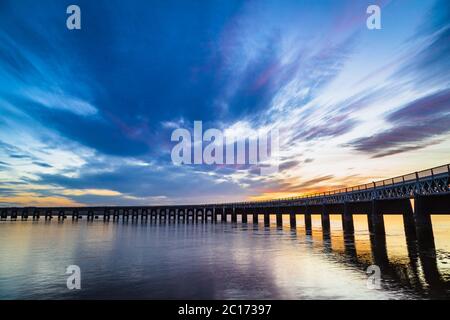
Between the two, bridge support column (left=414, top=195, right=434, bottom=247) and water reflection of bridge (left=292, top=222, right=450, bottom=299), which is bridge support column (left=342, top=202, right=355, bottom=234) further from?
water reflection of bridge (left=292, top=222, right=450, bottom=299)

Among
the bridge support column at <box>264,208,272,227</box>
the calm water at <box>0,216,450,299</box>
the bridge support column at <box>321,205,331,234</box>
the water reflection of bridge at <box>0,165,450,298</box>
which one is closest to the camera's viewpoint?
the calm water at <box>0,216,450,299</box>

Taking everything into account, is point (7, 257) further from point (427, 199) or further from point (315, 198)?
point (315, 198)

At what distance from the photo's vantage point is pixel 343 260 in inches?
1131

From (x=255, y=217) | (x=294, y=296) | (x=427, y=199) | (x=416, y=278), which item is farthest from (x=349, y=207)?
(x=255, y=217)

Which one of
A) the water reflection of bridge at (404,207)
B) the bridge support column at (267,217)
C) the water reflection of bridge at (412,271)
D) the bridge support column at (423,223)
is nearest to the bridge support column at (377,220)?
the water reflection of bridge at (404,207)

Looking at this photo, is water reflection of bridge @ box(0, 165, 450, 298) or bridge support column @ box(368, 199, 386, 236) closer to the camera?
water reflection of bridge @ box(0, 165, 450, 298)

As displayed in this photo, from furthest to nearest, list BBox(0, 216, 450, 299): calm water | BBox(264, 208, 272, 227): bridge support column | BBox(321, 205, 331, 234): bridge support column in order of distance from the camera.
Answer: BBox(264, 208, 272, 227): bridge support column < BBox(321, 205, 331, 234): bridge support column < BBox(0, 216, 450, 299): calm water

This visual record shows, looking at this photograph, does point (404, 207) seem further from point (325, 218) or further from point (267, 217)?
point (267, 217)

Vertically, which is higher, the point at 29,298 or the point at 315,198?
the point at 315,198

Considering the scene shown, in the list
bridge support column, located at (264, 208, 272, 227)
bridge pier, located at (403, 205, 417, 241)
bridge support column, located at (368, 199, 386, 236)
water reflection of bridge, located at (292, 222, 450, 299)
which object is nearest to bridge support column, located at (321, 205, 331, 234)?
bridge support column, located at (368, 199, 386, 236)

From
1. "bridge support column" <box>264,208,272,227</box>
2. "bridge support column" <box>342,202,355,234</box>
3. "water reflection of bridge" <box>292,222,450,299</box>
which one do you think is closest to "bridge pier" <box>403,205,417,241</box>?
"bridge support column" <box>342,202,355,234</box>

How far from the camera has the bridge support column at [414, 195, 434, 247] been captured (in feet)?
125

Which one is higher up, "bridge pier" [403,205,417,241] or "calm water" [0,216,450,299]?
"bridge pier" [403,205,417,241]

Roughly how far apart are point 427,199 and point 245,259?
27.7m
